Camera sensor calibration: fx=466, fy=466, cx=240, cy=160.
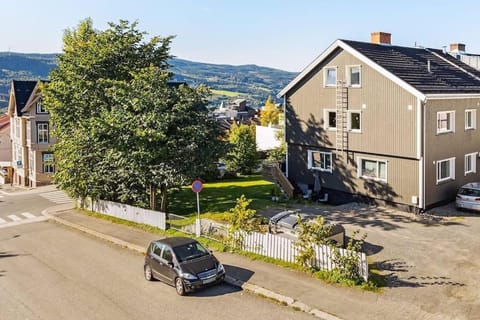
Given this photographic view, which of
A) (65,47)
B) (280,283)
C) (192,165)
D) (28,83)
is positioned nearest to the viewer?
(280,283)

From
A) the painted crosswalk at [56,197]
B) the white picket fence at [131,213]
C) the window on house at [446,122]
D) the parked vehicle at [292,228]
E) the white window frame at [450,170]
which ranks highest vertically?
the window on house at [446,122]

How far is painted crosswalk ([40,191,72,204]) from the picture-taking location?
40356 mm

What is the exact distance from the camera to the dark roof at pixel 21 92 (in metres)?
54.6

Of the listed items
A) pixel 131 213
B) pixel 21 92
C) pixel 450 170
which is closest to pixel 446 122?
pixel 450 170

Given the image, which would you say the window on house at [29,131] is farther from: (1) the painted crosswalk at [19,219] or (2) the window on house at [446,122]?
(2) the window on house at [446,122]

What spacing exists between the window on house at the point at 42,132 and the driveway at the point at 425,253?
36811mm

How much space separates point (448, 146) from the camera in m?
26.1

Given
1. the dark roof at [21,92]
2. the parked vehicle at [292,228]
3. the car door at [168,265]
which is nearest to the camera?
the car door at [168,265]

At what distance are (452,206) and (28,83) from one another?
1945 inches

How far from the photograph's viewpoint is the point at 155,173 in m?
25.0

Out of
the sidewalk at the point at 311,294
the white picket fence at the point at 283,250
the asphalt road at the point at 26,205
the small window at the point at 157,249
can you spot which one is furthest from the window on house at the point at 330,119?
the asphalt road at the point at 26,205

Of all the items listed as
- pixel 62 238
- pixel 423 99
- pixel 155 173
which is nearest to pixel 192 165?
pixel 155 173

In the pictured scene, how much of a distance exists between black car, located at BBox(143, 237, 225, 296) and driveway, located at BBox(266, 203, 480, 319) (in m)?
5.78

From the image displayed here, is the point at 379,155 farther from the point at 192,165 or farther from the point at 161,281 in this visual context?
the point at 161,281
